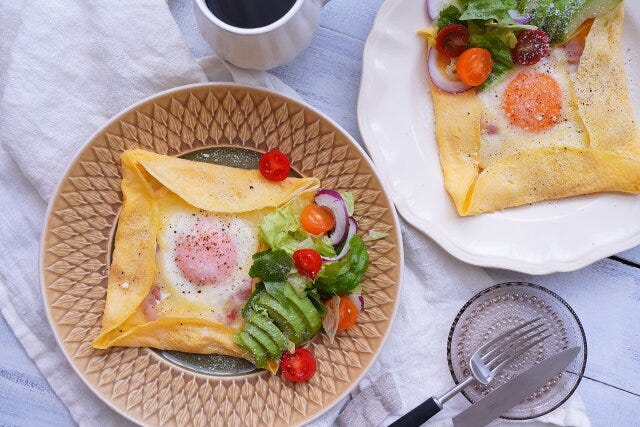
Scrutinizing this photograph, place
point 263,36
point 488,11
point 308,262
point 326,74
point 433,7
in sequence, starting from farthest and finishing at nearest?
point 326,74
point 433,7
point 488,11
point 308,262
point 263,36

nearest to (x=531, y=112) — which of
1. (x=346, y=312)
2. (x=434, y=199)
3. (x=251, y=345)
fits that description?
A: (x=434, y=199)

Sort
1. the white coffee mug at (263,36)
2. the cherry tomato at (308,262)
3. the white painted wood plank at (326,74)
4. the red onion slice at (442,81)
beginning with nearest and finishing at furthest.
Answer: the white coffee mug at (263,36)
the cherry tomato at (308,262)
the red onion slice at (442,81)
the white painted wood plank at (326,74)

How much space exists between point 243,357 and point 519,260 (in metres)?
1.27

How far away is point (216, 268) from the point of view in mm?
2771

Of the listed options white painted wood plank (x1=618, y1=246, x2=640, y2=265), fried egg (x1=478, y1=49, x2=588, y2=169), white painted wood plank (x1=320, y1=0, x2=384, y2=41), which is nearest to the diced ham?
white painted wood plank (x1=320, y1=0, x2=384, y2=41)

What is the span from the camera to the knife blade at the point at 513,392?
9.30 feet

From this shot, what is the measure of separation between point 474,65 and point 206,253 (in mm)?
1395

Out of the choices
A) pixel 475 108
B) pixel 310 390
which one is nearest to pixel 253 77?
pixel 475 108

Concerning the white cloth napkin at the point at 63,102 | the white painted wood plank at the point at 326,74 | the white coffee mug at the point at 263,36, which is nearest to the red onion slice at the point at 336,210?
the white cloth napkin at the point at 63,102

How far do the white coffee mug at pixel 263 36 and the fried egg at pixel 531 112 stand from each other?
0.89m

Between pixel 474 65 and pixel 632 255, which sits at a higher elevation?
pixel 474 65

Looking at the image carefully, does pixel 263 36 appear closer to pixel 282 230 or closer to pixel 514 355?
pixel 282 230

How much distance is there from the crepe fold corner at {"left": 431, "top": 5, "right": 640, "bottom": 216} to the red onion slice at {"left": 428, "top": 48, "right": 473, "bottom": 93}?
0.03 m

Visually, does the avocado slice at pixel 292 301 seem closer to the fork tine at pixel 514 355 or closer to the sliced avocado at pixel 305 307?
the sliced avocado at pixel 305 307
